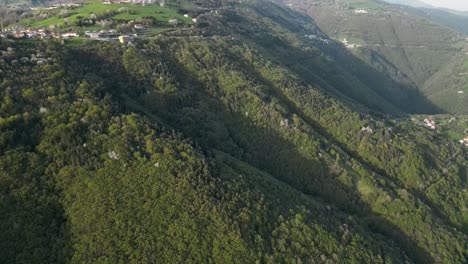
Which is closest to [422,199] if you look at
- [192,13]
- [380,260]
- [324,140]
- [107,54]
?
[324,140]

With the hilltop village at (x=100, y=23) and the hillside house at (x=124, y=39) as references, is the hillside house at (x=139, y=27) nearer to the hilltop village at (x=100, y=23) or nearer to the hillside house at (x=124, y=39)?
the hilltop village at (x=100, y=23)

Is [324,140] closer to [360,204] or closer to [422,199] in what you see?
[360,204]

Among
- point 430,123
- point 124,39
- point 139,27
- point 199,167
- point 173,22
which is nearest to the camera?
point 199,167

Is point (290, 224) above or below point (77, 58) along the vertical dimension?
below

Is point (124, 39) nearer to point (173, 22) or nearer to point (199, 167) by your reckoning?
point (173, 22)

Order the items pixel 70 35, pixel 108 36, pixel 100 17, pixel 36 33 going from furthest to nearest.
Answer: pixel 100 17, pixel 108 36, pixel 70 35, pixel 36 33

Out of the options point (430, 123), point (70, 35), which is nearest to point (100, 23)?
point (70, 35)

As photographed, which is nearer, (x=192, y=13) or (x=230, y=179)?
(x=230, y=179)

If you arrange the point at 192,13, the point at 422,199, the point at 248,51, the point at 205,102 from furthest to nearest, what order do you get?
the point at 192,13 → the point at 248,51 → the point at 205,102 → the point at 422,199
